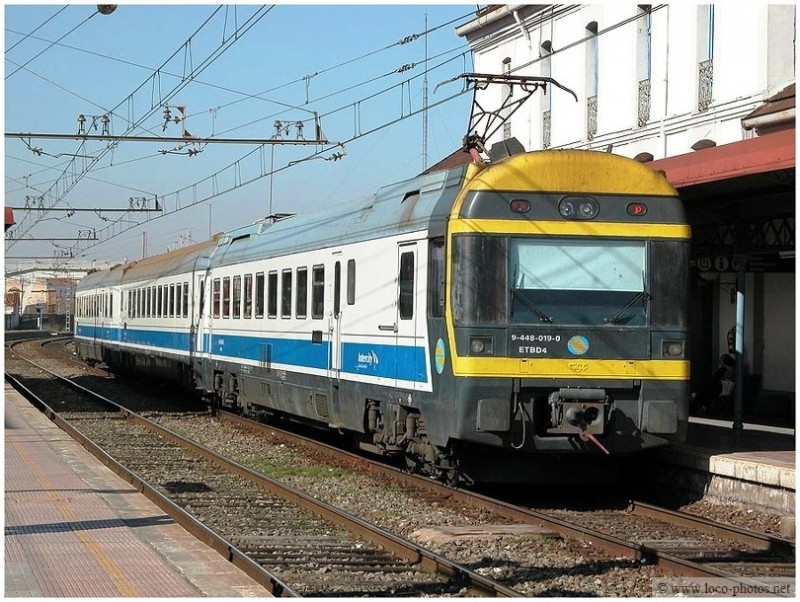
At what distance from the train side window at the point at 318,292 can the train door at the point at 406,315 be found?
2.86 m

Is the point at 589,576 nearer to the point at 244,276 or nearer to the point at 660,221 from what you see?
the point at 660,221

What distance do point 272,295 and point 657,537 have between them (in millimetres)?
8910

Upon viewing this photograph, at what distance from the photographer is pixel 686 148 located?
20.9 metres

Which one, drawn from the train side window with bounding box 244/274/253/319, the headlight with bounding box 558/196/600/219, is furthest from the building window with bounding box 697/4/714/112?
the headlight with bounding box 558/196/600/219

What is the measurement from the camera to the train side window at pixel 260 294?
19.0 m

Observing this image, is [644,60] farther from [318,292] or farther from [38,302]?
[38,302]

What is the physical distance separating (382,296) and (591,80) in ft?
41.2

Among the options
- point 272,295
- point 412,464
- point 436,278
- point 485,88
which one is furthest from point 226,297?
point 436,278

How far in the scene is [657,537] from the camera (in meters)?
10.8

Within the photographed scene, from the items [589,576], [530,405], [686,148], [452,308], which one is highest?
[686,148]

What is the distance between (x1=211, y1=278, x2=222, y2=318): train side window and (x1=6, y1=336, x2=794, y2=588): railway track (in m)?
9.02

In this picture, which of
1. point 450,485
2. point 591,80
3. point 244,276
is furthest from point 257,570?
point 591,80

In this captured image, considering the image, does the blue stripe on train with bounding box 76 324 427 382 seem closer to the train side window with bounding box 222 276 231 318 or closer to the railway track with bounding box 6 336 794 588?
the train side window with bounding box 222 276 231 318

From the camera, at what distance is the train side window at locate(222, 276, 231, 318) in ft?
70.0
